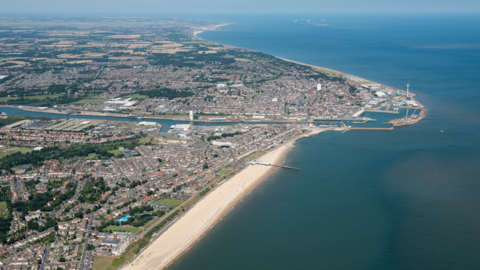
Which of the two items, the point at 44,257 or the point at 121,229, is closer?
the point at 44,257

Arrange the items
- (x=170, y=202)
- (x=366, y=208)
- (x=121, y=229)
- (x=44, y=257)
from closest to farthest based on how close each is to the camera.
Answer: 1. (x=44, y=257)
2. (x=121, y=229)
3. (x=366, y=208)
4. (x=170, y=202)

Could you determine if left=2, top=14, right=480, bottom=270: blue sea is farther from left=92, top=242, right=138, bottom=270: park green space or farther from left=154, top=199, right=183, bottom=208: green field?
left=154, top=199, right=183, bottom=208: green field

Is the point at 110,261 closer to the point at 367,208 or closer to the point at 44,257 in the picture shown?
the point at 44,257

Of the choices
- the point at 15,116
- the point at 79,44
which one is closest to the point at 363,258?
the point at 15,116

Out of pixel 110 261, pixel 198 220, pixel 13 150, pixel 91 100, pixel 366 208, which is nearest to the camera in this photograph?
pixel 110 261

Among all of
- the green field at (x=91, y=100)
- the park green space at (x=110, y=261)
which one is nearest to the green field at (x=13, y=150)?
the green field at (x=91, y=100)

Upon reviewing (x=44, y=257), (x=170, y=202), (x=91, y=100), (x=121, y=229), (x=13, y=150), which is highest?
(x=91, y=100)

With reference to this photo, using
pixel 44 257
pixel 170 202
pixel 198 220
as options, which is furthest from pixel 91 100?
pixel 44 257

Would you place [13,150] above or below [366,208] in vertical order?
below
